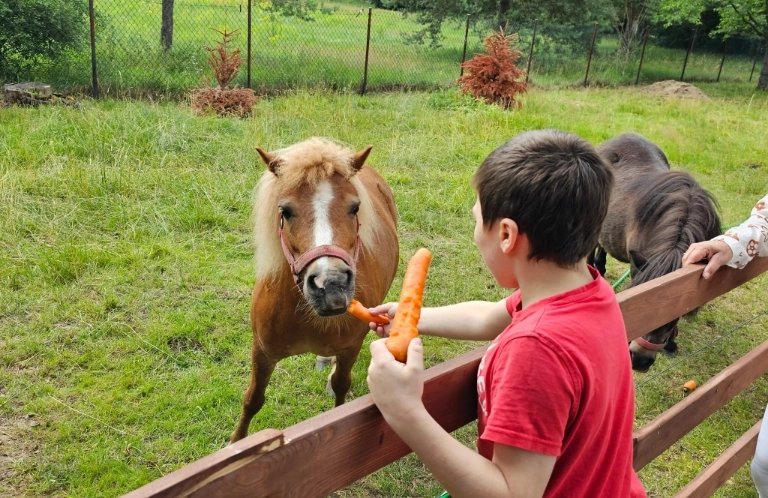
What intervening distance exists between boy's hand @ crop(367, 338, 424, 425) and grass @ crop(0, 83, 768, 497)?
2.19 m

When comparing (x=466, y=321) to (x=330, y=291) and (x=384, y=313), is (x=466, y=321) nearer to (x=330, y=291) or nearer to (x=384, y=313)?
(x=384, y=313)

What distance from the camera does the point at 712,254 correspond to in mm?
2279

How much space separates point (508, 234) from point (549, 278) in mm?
139

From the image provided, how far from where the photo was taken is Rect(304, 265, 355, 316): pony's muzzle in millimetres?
2152

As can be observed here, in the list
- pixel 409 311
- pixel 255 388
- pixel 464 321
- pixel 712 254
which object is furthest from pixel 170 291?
pixel 712 254

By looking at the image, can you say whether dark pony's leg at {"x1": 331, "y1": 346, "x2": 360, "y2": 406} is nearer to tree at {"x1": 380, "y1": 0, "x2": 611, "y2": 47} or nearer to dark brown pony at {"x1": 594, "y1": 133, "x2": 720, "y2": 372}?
dark brown pony at {"x1": 594, "y1": 133, "x2": 720, "y2": 372}

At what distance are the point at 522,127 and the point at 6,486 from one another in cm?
894

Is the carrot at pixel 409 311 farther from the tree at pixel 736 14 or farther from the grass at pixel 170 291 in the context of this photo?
the tree at pixel 736 14

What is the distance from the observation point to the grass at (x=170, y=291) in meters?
3.15

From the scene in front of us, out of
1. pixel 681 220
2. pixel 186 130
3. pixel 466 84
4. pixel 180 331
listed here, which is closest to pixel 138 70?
pixel 186 130

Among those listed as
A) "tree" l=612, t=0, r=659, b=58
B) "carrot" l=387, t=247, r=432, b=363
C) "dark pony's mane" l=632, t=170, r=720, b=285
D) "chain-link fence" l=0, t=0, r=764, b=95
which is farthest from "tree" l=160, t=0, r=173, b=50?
"tree" l=612, t=0, r=659, b=58

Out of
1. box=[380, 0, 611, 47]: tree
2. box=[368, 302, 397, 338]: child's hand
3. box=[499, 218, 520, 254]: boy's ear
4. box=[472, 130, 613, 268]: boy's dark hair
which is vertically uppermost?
box=[380, 0, 611, 47]: tree

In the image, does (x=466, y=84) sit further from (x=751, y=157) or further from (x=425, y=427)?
(x=425, y=427)

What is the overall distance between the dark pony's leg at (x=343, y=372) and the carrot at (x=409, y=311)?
172 cm
